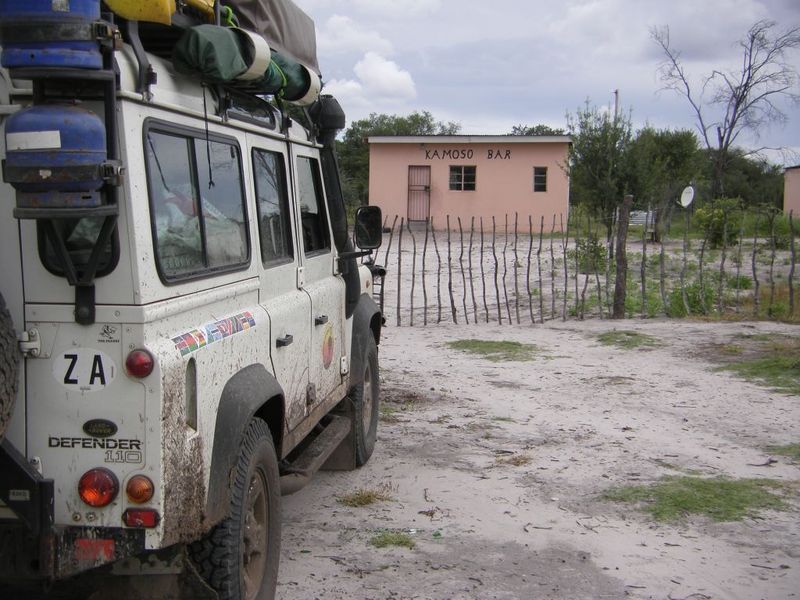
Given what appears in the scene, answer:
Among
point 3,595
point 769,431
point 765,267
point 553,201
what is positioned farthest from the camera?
point 553,201

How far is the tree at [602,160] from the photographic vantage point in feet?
78.4

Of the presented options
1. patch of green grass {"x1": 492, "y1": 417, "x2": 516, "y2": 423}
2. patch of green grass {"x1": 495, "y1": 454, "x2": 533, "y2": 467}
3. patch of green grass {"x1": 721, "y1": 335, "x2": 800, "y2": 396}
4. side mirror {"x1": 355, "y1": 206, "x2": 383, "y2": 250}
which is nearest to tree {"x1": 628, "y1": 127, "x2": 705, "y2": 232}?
patch of green grass {"x1": 721, "y1": 335, "x2": 800, "y2": 396}

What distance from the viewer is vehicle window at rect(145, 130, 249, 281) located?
2.96m

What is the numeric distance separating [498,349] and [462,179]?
20.6m

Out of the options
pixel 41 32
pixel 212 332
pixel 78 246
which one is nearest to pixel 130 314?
pixel 78 246

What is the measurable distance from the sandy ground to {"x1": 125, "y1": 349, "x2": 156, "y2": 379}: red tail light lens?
1.87 meters

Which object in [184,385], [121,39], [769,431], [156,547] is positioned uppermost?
[121,39]

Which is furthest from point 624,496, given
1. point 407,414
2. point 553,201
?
point 553,201

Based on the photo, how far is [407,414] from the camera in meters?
7.85

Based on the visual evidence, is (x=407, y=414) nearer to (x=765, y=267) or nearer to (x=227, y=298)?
(x=227, y=298)

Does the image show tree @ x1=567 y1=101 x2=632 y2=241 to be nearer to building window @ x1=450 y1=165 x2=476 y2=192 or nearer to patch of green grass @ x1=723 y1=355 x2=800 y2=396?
building window @ x1=450 y1=165 x2=476 y2=192

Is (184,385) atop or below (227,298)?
below

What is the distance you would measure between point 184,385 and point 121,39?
3.60ft

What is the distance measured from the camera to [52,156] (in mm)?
2479
